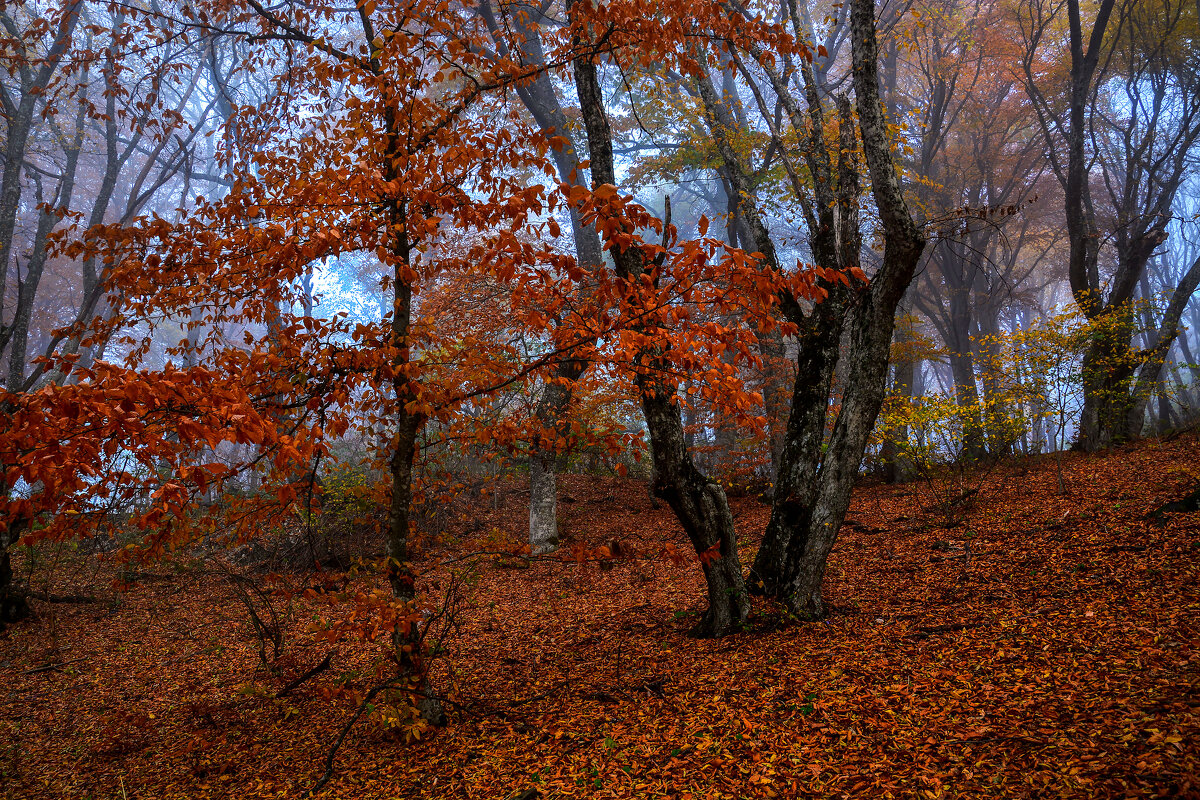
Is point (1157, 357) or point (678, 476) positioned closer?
point (678, 476)

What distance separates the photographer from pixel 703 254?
2.81m

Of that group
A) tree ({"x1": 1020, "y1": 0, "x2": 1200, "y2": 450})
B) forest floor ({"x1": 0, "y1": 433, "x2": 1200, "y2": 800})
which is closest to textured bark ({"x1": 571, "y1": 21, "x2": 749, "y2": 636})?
forest floor ({"x1": 0, "y1": 433, "x2": 1200, "y2": 800})

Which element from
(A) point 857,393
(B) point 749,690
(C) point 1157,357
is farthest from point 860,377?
(C) point 1157,357

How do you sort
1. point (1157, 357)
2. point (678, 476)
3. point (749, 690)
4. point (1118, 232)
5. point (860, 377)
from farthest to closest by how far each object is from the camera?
1. point (1118, 232)
2. point (1157, 357)
3. point (860, 377)
4. point (678, 476)
5. point (749, 690)

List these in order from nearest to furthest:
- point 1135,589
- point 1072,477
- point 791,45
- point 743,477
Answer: point 1135,589 < point 791,45 < point 1072,477 < point 743,477

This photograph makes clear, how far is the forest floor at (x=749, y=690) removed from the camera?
2.57 m

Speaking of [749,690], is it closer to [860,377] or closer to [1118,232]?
[860,377]

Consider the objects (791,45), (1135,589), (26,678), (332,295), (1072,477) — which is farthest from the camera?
(332,295)

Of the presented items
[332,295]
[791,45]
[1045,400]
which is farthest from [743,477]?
[332,295]

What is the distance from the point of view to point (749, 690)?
343 centimetres

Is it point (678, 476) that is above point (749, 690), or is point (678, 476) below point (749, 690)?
above

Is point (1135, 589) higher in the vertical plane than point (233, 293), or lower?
lower

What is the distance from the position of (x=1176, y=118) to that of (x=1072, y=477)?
14.6 meters

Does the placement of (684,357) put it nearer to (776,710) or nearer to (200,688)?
(776,710)
